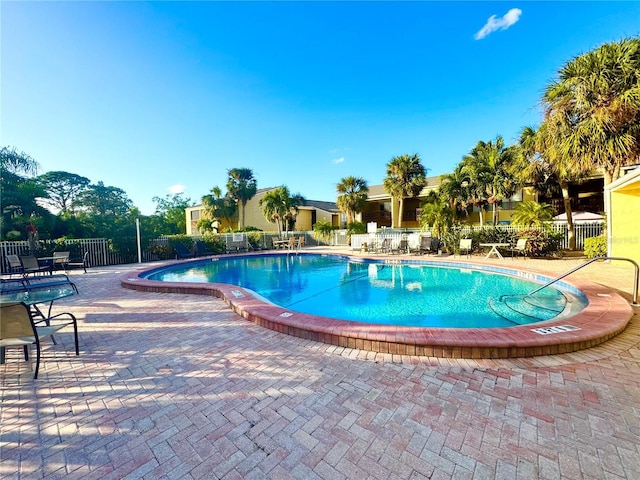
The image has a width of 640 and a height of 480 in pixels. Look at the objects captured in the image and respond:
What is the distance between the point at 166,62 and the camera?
1093 cm

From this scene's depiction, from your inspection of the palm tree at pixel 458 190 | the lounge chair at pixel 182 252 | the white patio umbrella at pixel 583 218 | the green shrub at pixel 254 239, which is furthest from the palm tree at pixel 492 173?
the lounge chair at pixel 182 252

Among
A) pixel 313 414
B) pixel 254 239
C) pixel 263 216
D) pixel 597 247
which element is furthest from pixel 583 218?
pixel 263 216

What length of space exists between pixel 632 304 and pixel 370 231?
14.4m

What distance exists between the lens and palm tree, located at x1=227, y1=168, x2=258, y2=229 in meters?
30.6

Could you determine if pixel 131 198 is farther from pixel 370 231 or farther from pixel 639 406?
pixel 639 406

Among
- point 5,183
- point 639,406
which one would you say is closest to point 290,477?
point 639,406

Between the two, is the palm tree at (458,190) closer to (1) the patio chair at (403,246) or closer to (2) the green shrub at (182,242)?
(1) the patio chair at (403,246)

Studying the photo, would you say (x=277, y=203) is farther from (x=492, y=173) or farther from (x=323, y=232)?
(x=492, y=173)

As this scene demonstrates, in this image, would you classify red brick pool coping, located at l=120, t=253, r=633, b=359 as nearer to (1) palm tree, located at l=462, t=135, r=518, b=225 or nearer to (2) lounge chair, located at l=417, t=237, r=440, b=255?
(2) lounge chair, located at l=417, t=237, r=440, b=255

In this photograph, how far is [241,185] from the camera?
30.8 m

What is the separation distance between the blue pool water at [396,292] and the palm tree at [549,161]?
6.53m

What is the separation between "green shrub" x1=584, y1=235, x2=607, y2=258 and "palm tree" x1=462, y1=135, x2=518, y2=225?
9120mm

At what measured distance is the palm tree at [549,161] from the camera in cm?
1158

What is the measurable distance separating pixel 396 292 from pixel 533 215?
9.57 m
